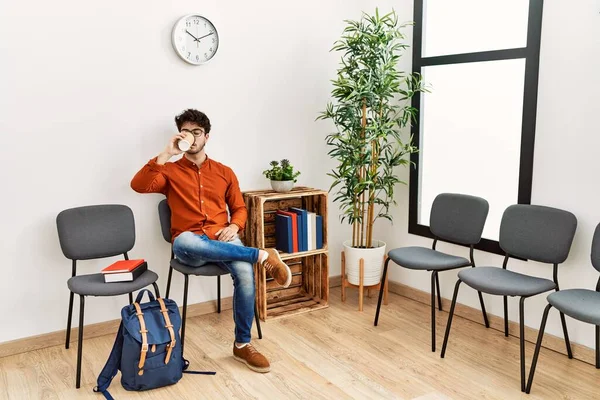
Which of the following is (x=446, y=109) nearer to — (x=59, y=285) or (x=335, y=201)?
(x=335, y=201)

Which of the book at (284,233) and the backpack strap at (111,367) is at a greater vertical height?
the book at (284,233)

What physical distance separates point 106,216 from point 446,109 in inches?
91.1

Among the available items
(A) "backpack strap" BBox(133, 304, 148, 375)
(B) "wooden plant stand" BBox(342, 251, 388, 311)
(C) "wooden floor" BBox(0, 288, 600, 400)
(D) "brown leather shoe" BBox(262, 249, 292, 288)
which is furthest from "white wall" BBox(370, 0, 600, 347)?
(A) "backpack strap" BBox(133, 304, 148, 375)

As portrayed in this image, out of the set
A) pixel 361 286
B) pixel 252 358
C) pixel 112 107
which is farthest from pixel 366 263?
pixel 112 107

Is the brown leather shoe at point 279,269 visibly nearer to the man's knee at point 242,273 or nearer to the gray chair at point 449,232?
the man's knee at point 242,273

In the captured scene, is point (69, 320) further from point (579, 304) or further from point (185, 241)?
point (579, 304)

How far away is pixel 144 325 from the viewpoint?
2.52 m

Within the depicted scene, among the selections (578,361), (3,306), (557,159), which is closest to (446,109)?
(557,159)

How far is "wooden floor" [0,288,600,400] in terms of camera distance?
100 inches

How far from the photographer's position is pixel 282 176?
3.51 meters

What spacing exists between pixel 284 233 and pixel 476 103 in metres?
1.51

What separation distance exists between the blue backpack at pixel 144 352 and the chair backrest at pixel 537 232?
1.91m

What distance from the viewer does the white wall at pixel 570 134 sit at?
276 centimetres

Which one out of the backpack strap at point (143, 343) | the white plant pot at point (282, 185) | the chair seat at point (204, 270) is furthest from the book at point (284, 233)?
the backpack strap at point (143, 343)
